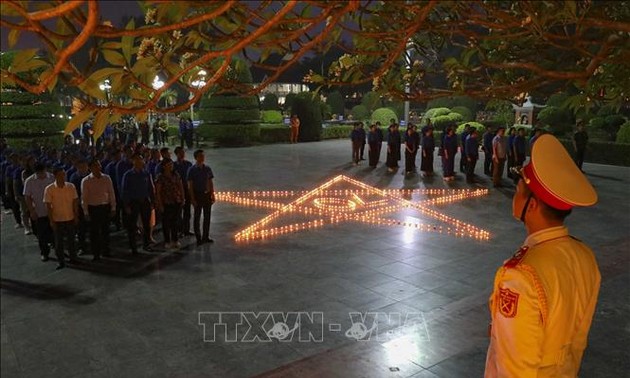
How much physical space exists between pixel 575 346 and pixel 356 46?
109 inches

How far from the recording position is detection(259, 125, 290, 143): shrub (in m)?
31.3

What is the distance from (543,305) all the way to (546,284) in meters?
0.10

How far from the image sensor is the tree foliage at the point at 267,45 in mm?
2445

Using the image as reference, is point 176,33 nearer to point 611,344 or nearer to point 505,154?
point 611,344

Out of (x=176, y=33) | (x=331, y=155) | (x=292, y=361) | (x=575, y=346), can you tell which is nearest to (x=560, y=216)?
(x=575, y=346)

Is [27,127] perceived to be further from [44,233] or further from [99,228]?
[99,228]

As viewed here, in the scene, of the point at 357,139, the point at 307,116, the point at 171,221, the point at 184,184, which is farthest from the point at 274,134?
the point at 171,221

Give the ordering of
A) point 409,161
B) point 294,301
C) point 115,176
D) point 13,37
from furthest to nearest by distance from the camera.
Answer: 1. point 409,161
2. point 115,176
3. point 294,301
4. point 13,37

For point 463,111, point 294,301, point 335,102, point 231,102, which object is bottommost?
point 294,301

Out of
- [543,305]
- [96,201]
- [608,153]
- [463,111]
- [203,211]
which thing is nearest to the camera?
[543,305]

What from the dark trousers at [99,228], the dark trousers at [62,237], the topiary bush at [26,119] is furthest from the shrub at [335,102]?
the dark trousers at [62,237]

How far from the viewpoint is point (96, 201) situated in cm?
860

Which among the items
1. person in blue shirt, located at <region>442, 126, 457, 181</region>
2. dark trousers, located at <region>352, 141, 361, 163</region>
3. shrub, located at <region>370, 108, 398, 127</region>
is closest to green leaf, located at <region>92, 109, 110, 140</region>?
person in blue shirt, located at <region>442, 126, 457, 181</region>

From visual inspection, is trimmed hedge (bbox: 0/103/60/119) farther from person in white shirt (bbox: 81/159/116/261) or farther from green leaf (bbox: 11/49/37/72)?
green leaf (bbox: 11/49/37/72)
